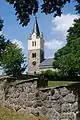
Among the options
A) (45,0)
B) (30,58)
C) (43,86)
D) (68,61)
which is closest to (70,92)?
(43,86)

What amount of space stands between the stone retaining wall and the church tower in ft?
383

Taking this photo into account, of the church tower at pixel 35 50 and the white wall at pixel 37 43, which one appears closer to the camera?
the church tower at pixel 35 50

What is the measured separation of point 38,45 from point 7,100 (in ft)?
432

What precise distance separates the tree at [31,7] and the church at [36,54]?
11130 cm

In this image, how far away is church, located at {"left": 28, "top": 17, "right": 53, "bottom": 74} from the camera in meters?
128

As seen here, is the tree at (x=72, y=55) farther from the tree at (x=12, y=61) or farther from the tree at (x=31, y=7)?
the tree at (x=31, y=7)

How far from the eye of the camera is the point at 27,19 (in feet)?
39.7

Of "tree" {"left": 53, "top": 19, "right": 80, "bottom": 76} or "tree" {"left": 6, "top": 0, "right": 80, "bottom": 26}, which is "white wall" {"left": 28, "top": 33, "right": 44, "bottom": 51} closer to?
"tree" {"left": 53, "top": 19, "right": 80, "bottom": 76}

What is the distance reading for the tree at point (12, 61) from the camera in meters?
54.3

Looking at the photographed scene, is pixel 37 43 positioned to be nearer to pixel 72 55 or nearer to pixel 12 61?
pixel 12 61

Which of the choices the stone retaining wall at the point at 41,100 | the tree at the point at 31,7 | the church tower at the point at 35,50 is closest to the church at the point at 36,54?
the church tower at the point at 35,50

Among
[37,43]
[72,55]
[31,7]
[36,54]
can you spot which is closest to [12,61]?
[72,55]

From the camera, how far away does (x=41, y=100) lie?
965 cm

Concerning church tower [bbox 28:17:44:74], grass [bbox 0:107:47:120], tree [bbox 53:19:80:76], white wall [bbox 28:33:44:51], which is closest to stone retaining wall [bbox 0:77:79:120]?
grass [bbox 0:107:47:120]
